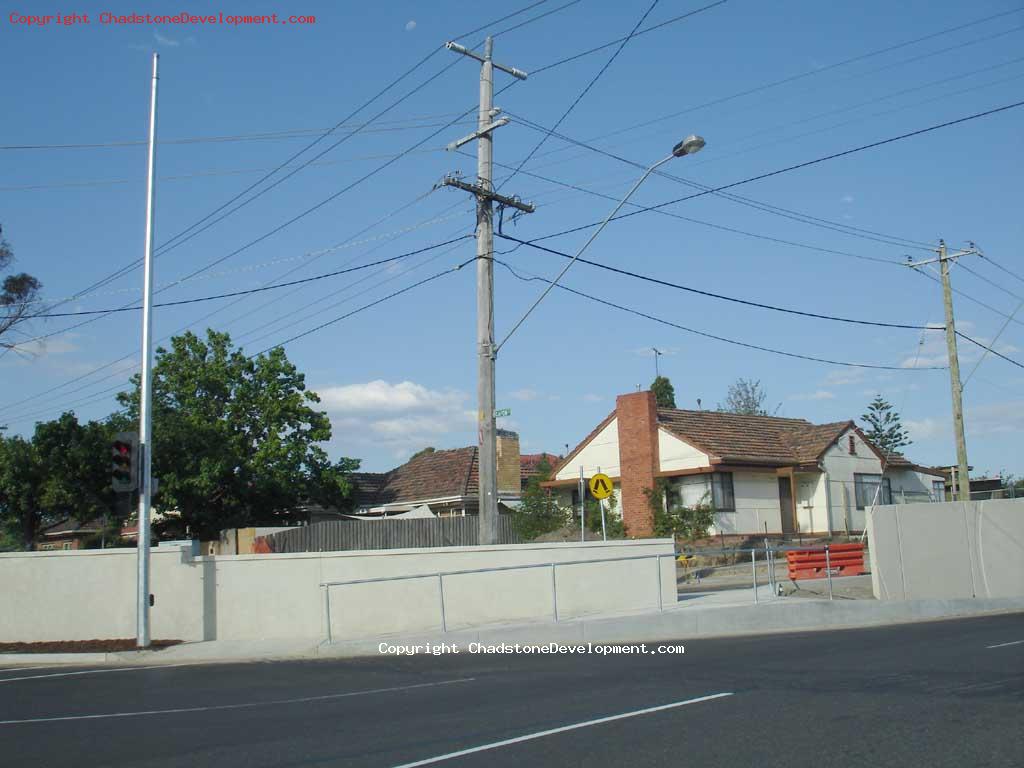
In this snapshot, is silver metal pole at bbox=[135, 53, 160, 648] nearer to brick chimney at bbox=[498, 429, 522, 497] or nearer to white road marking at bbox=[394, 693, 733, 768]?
white road marking at bbox=[394, 693, 733, 768]

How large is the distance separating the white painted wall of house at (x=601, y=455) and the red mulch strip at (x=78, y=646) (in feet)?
77.8

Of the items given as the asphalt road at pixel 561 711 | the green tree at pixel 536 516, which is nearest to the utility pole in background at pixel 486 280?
the asphalt road at pixel 561 711

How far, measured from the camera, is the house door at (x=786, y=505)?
1513 inches

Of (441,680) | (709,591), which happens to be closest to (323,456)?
(709,591)

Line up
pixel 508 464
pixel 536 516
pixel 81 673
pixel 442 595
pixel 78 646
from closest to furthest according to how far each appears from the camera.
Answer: pixel 81 673
pixel 442 595
pixel 78 646
pixel 536 516
pixel 508 464

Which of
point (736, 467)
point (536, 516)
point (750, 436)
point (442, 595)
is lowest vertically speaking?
point (442, 595)

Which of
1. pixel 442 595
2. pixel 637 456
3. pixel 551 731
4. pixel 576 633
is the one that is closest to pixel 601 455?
pixel 637 456

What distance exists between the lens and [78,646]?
1869cm

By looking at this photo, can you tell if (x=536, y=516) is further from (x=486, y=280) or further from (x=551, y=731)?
(x=551, y=731)

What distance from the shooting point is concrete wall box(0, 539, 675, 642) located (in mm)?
18766

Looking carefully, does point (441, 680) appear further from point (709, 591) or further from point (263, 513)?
point (263, 513)

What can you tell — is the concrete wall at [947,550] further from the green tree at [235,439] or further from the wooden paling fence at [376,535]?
the green tree at [235,439]

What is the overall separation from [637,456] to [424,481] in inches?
387

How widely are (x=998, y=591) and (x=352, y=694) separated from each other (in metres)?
17.4
